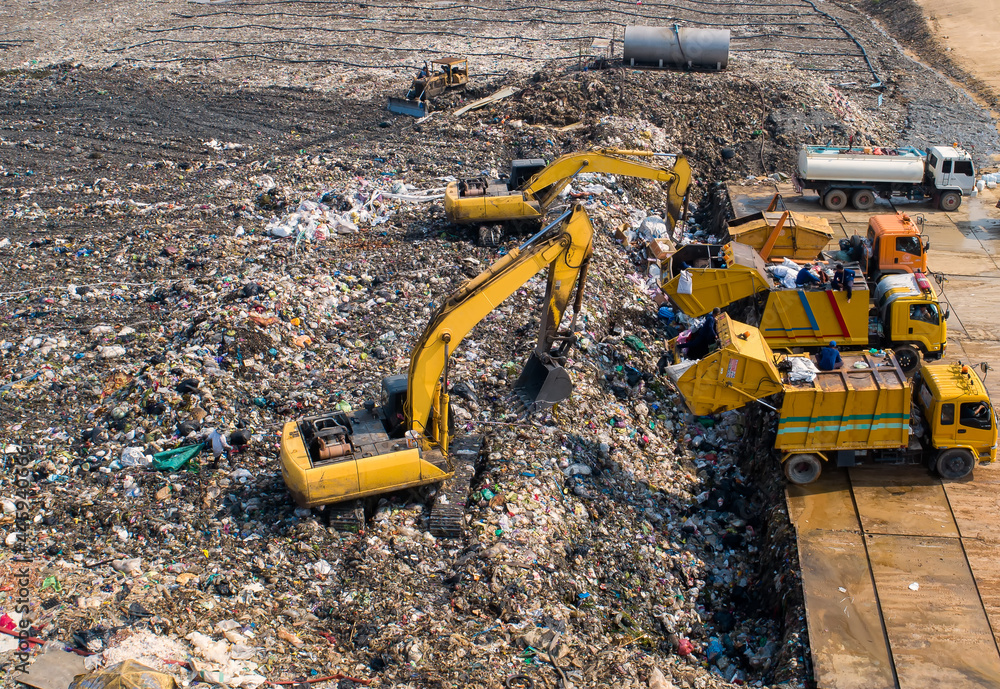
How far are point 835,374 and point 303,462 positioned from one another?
6.53 m

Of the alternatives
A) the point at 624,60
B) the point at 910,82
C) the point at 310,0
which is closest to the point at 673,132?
the point at 624,60

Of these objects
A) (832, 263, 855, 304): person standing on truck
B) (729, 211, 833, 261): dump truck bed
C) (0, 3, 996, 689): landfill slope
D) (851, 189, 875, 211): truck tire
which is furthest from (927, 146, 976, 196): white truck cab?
(832, 263, 855, 304): person standing on truck

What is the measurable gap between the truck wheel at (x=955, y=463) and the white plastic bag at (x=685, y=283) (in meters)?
4.43

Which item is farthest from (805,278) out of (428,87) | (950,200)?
(428,87)

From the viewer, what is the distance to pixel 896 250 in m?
14.1

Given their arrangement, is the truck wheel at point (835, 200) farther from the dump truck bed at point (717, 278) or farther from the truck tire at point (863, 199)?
the dump truck bed at point (717, 278)

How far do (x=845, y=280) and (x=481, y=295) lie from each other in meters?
6.59

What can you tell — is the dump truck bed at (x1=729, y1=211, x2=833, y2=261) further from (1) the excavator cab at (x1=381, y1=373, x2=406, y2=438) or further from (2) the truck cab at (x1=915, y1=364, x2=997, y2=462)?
(1) the excavator cab at (x1=381, y1=373, x2=406, y2=438)

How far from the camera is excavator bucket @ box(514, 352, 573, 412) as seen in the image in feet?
35.0

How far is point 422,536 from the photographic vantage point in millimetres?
9062

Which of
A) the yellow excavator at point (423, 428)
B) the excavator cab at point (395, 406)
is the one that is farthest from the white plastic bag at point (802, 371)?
the excavator cab at point (395, 406)

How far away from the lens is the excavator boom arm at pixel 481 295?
8.86m

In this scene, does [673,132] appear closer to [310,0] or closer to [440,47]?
[440,47]

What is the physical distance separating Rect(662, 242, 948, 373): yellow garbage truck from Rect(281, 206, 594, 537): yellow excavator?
4.28 meters
